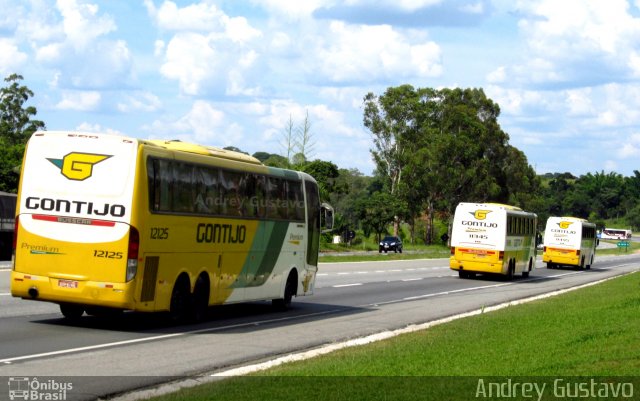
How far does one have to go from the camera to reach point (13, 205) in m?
41.0

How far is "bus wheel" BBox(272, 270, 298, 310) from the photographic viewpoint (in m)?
22.9

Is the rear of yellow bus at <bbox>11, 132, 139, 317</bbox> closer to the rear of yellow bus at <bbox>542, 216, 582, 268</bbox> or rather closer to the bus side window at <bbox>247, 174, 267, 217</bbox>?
the bus side window at <bbox>247, 174, 267, 217</bbox>

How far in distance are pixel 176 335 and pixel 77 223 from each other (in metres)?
2.35

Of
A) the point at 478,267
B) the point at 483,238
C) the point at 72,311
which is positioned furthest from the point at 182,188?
the point at 478,267

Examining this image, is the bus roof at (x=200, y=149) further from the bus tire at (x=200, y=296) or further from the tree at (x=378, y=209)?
the tree at (x=378, y=209)

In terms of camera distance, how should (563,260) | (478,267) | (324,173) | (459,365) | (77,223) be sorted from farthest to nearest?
1. (324,173)
2. (563,260)
3. (478,267)
4. (77,223)
5. (459,365)

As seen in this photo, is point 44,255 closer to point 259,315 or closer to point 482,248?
point 259,315

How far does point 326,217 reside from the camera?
24.6 m

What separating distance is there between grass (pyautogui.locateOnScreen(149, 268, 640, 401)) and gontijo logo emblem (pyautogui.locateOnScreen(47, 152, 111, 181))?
15.9ft

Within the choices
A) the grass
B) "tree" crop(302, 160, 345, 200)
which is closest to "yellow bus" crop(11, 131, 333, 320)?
the grass

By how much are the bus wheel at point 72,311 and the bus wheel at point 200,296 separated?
193 cm

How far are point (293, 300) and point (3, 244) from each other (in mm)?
18781

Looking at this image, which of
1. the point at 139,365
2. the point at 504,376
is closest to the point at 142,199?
the point at 139,365

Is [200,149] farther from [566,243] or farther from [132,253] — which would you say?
[566,243]
